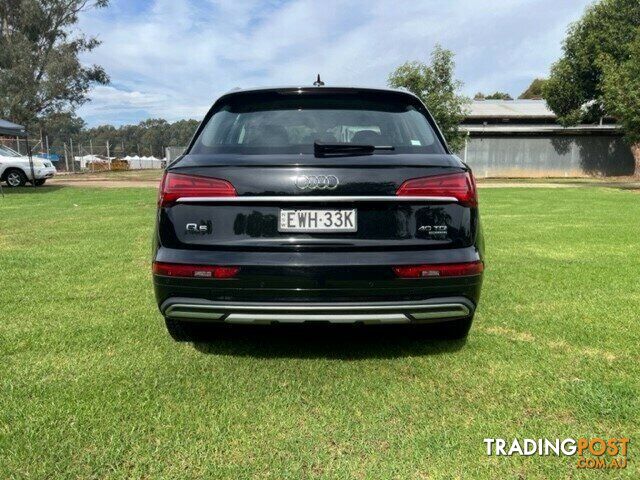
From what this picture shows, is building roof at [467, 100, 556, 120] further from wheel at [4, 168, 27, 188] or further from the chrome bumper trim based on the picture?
the chrome bumper trim

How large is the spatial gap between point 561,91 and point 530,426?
32.2 m

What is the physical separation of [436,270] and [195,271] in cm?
125

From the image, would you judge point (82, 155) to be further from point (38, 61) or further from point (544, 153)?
point (544, 153)

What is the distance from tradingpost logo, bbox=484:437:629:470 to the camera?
2.08 meters

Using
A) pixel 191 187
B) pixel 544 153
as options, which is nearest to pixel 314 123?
pixel 191 187

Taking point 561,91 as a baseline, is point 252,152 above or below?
below

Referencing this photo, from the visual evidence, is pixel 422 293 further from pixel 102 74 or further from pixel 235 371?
pixel 102 74

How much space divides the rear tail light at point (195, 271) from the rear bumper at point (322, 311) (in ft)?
0.47

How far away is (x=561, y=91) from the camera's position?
30.1 meters

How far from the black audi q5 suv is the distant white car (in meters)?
17.9

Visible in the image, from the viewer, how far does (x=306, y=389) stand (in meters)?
2.70

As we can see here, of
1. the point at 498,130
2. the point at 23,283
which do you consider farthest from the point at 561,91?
the point at 23,283

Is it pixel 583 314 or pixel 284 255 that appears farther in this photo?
pixel 583 314

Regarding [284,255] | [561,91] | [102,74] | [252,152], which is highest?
[102,74]
